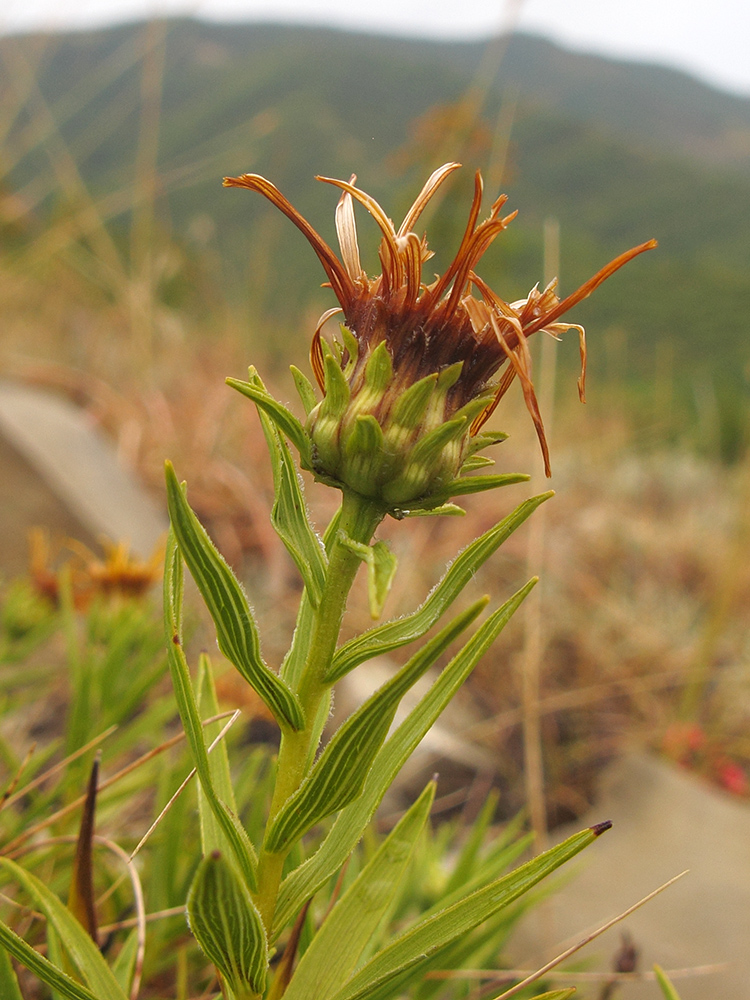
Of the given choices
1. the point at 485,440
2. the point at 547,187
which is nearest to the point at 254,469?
the point at 485,440

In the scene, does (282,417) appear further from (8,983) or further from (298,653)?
(8,983)

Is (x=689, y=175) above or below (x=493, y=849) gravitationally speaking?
above

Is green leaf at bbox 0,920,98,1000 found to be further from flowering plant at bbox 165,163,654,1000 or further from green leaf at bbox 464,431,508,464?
green leaf at bbox 464,431,508,464

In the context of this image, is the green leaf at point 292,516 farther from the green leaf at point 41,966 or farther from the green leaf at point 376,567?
Result: the green leaf at point 41,966

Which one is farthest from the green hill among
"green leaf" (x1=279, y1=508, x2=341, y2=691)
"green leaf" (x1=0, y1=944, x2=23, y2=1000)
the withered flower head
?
"green leaf" (x1=0, y1=944, x2=23, y2=1000)

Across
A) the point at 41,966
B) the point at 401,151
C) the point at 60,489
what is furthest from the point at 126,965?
the point at 401,151

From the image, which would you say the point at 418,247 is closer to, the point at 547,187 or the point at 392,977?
the point at 392,977
